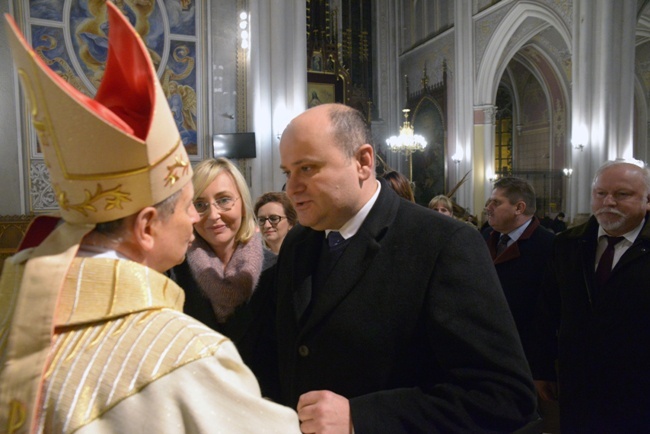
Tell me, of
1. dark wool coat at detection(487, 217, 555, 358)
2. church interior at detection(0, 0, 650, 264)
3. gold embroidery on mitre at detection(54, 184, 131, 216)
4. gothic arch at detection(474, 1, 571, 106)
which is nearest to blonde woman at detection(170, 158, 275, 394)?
gold embroidery on mitre at detection(54, 184, 131, 216)

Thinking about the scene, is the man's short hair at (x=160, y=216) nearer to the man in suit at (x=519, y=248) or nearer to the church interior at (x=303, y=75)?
the man in suit at (x=519, y=248)

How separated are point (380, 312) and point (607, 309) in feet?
5.12

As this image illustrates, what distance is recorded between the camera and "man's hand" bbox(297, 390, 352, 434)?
48.1 inches

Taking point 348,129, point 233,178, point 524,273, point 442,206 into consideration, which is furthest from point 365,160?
point 442,206

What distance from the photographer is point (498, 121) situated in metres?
19.6

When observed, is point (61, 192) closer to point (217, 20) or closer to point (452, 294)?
point (452, 294)

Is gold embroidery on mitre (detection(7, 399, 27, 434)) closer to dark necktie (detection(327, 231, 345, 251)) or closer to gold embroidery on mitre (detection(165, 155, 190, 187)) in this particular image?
gold embroidery on mitre (detection(165, 155, 190, 187))

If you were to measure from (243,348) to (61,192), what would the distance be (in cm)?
109

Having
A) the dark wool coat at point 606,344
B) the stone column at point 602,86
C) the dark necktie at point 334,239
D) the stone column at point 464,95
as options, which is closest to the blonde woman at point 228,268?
the dark necktie at point 334,239

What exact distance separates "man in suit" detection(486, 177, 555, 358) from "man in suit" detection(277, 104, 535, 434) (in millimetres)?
1742

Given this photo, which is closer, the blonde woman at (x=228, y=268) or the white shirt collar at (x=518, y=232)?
the blonde woman at (x=228, y=268)

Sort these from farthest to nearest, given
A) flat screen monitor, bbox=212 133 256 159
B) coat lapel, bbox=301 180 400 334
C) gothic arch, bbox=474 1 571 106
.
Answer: gothic arch, bbox=474 1 571 106
flat screen monitor, bbox=212 133 256 159
coat lapel, bbox=301 180 400 334

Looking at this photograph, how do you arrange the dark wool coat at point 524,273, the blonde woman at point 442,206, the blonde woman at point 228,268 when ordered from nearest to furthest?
1. the blonde woman at point 228,268
2. the dark wool coat at point 524,273
3. the blonde woman at point 442,206

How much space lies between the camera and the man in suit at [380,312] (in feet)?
4.12
